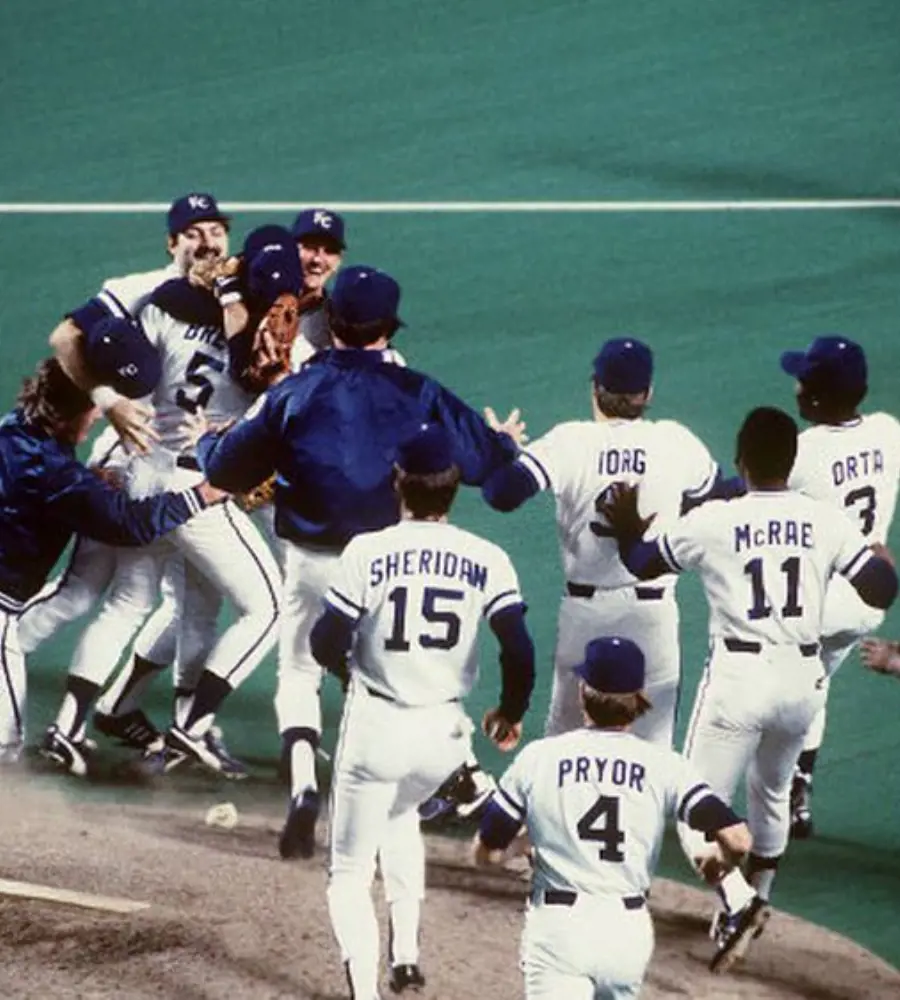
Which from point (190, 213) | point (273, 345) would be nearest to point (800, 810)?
point (273, 345)

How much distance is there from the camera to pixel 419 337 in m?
12.4

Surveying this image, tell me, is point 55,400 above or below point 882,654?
above

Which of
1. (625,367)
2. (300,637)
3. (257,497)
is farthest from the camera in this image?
(257,497)

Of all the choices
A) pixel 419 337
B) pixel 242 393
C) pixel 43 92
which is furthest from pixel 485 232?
pixel 242 393

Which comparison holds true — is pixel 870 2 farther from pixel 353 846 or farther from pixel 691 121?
pixel 353 846

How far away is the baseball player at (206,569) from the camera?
10.1 metres

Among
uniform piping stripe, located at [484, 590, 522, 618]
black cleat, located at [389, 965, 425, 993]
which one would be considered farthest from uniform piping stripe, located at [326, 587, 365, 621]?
black cleat, located at [389, 965, 425, 993]

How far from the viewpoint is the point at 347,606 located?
30.0ft

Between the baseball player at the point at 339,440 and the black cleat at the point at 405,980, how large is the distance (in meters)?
0.60

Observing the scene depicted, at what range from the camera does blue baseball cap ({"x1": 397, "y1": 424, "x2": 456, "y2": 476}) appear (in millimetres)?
9125

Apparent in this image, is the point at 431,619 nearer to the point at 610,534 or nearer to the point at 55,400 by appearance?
the point at 610,534

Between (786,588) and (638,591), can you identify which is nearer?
(786,588)

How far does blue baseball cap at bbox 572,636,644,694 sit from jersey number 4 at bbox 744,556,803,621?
92cm

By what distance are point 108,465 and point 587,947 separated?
2.75m
